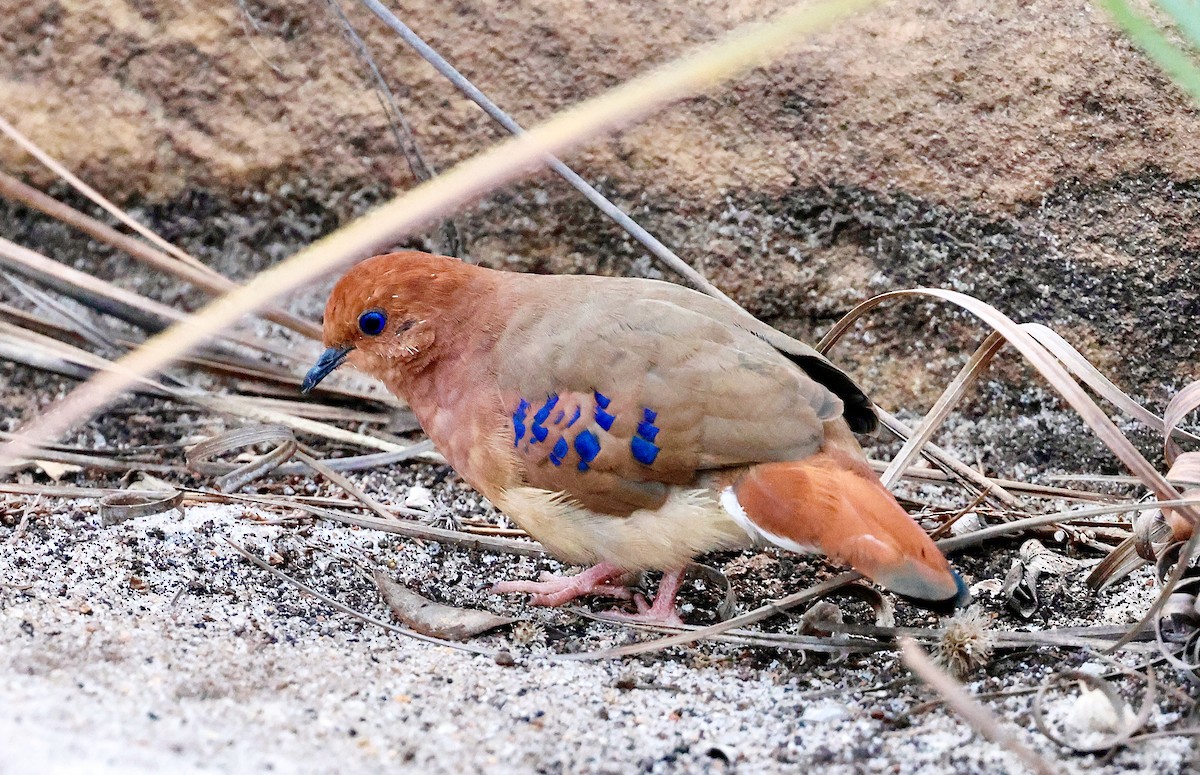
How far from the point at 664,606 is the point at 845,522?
0.60m

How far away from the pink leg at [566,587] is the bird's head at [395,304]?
2.01 feet

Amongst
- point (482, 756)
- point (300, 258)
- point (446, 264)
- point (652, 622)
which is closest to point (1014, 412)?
point (652, 622)

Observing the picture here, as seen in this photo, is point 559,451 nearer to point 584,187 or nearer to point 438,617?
point 438,617

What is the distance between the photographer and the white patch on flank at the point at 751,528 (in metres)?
2.52

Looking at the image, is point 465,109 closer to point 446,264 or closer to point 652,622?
point 446,264

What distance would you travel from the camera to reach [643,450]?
2602 mm

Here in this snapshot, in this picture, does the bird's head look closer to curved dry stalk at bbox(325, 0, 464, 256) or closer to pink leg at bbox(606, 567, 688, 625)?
curved dry stalk at bbox(325, 0, 464, 256)

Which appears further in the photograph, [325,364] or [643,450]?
[325,364]

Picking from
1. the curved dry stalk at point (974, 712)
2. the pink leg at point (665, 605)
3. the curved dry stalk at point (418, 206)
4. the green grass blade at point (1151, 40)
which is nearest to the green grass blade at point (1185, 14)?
the green grass blade at point (1151, 40)

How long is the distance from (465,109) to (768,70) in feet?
3.06

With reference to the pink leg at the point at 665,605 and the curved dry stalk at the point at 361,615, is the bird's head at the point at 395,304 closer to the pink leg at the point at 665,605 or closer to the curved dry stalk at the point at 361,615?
the curved dry stalk at the point at 361,615

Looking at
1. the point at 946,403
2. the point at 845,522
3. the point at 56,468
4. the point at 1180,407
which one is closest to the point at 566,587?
the point at 845,522

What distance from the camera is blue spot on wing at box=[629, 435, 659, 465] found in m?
2.60

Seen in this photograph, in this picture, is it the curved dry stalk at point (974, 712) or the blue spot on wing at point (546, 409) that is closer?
the curved dry stalk at point (974, 712)
